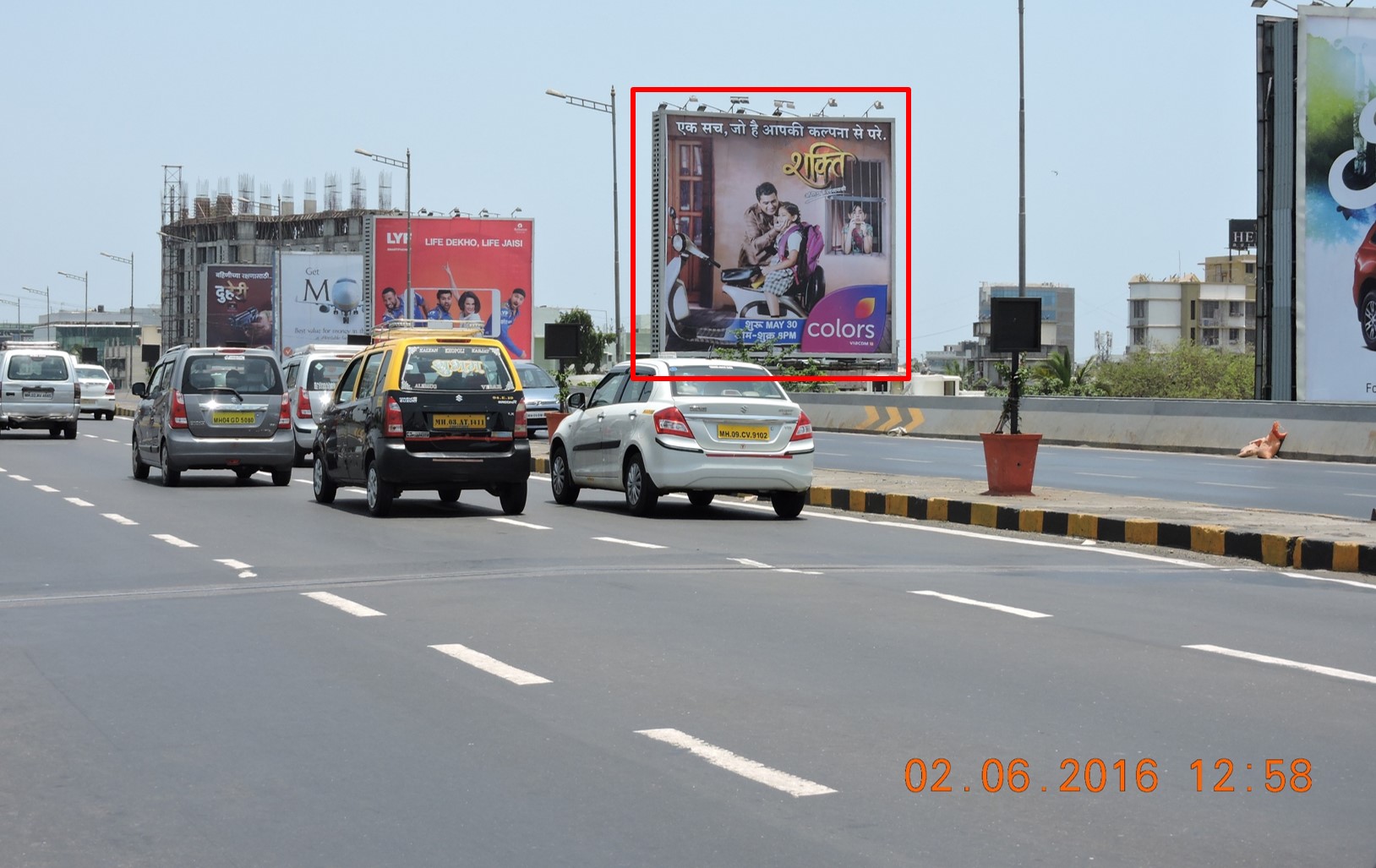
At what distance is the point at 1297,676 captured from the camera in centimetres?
796

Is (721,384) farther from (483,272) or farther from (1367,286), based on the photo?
(483,272)

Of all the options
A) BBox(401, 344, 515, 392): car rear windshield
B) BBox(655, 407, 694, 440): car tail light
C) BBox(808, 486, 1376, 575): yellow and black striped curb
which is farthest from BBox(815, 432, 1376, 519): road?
BBox(401, 344, 515, 392): car rear windshield

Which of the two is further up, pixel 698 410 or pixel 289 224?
pixel 289 224

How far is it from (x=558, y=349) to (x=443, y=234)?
119 ft

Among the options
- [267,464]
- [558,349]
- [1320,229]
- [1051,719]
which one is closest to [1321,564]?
[1051,719]

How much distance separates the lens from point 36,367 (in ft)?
122

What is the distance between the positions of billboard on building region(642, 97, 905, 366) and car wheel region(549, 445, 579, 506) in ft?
120

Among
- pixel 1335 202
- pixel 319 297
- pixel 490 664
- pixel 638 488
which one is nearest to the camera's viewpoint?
pixel 490 664

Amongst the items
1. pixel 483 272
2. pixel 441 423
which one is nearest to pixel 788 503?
pixel 441 423

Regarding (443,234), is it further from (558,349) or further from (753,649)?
(753,649)

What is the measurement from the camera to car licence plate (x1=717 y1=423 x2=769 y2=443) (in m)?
17.0

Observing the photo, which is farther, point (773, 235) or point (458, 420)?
point (773, 235)

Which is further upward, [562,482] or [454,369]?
[454,369]
